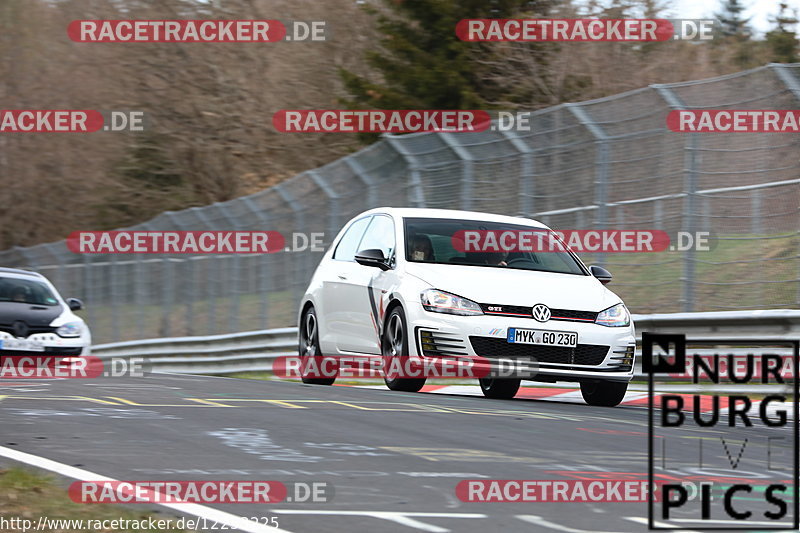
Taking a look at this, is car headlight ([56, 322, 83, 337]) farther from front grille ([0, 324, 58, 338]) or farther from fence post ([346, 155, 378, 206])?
fence post ([346, 155, 378, 206])

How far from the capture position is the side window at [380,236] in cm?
1177

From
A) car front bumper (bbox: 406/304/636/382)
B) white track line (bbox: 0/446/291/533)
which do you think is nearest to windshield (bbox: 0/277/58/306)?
car front bumper (bbox: 406/304/636/382)

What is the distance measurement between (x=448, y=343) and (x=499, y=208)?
527 centimetres

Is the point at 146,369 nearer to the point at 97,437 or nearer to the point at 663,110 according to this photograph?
the point at 663,110

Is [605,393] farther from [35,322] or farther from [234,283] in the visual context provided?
[234,283]

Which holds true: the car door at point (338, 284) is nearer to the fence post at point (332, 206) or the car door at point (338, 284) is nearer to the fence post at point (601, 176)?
the fence post at point (601, 176)

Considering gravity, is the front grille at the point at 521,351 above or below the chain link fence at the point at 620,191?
below

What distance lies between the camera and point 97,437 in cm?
753

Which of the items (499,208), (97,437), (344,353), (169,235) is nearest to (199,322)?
(169,235)

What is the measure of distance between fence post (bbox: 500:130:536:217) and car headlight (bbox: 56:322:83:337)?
5.73m

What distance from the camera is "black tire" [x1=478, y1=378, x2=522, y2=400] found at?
11430 millimetres

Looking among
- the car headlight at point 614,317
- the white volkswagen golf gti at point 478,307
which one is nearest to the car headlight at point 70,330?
the white volkswagen golf gti at point 478,307

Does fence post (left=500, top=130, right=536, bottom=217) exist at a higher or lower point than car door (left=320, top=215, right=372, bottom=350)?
higher

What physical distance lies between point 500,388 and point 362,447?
4365 mm
